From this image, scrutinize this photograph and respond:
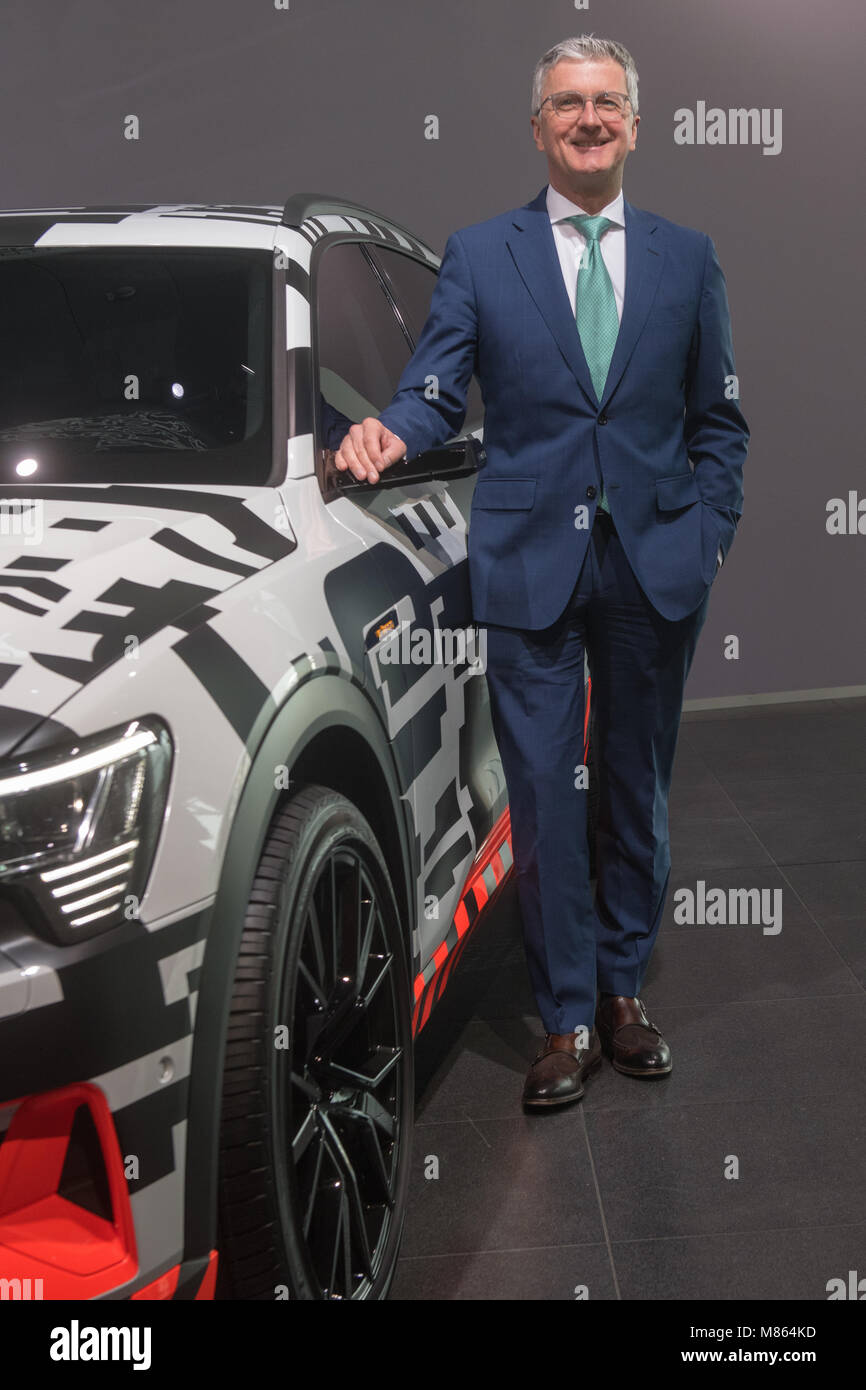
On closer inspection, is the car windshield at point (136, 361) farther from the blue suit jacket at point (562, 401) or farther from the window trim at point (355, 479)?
the blue suit jacket at point (562, 401)

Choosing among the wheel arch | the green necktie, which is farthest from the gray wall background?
the wheel arch

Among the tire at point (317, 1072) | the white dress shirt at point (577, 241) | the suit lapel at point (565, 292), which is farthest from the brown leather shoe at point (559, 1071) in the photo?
the white dress shirt at point (577, 241)

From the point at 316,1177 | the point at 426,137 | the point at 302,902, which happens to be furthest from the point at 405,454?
the point at 426,137

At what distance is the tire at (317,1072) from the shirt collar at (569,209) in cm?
129

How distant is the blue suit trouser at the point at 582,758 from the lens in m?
2.70

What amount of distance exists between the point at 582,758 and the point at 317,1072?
1106mm

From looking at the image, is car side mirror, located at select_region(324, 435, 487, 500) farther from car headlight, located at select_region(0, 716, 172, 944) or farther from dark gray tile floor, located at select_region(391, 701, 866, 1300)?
dark gray tile floor, located at select_region(391, 701, 866, 1300)

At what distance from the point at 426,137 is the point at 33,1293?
5089 millimetres

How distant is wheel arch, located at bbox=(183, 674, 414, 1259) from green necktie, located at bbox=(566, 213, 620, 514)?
81cm

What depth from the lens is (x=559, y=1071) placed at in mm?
2812

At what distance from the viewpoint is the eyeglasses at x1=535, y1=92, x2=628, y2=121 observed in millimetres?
2535
